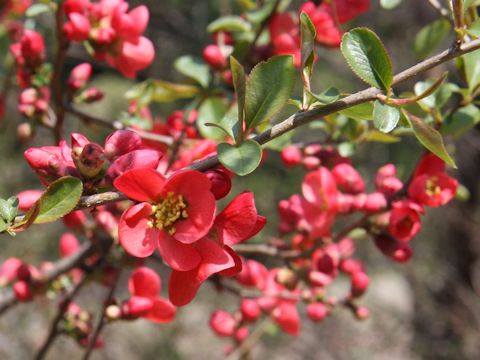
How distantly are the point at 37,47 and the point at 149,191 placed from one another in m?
0.58

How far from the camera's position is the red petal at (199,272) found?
70 centimetres

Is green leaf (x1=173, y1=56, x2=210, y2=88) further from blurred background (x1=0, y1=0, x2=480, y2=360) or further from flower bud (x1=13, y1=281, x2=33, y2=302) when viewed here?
blurred background (x1=0, y1=0, x2=480, y2=360)

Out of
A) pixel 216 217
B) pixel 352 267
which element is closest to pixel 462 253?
pixel 352 267

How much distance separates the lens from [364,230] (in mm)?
1070

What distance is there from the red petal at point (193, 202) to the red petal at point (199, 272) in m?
0.02

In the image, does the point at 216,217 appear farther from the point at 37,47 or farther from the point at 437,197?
the point at 37,47

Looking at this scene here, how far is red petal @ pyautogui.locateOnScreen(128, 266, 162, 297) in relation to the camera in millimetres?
1075

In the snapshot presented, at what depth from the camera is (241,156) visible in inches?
25.3

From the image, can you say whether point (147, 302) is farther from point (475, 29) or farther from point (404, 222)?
point (475, 29)

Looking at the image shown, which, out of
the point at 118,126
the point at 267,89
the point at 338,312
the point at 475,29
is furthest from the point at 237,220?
the point at 338,312

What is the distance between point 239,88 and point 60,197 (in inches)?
8.3

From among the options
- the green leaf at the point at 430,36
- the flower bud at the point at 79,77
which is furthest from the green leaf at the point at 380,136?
the flower bud at the point at 79,77

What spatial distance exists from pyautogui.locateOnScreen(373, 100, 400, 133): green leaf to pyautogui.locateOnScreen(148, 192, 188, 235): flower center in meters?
0.23

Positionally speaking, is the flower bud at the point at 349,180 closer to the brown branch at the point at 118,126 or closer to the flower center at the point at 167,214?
the brown branch at the point at 118,126
